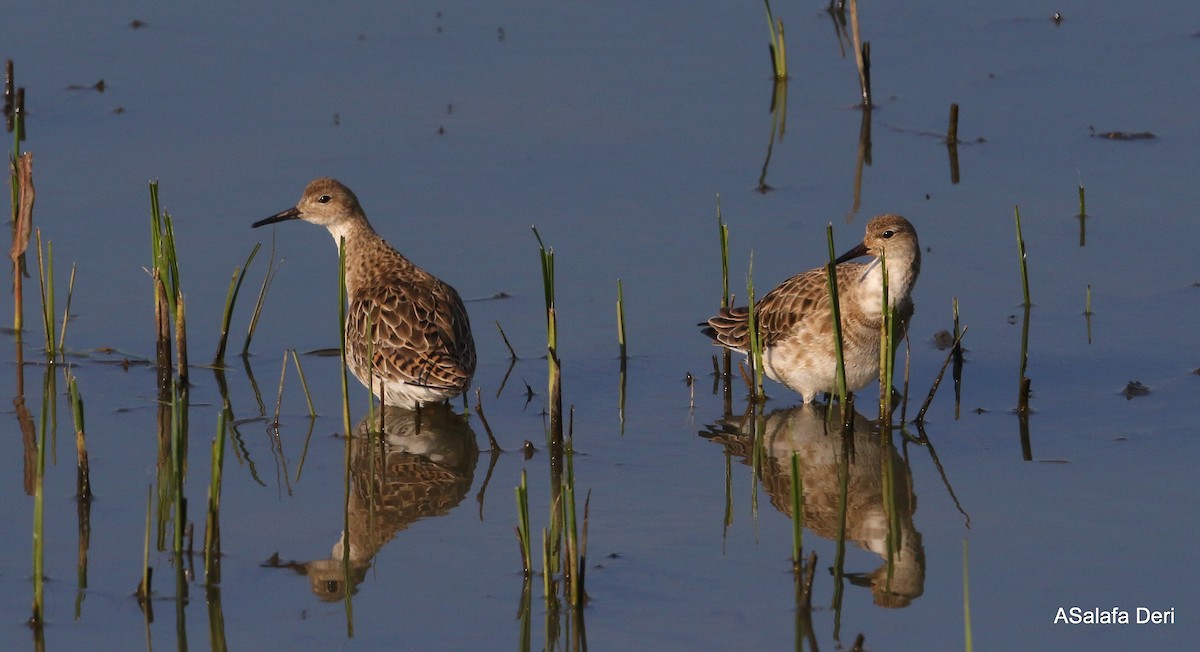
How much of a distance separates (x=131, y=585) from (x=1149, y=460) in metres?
4.87

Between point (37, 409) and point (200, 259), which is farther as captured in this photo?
point (200, 259)

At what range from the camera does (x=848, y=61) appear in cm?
1520

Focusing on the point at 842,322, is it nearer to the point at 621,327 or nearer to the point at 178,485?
the point at 621,327

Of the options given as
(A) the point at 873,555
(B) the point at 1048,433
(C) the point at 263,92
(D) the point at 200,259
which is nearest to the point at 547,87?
(C) the point at 263,92

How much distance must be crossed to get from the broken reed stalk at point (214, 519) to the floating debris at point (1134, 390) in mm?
5007

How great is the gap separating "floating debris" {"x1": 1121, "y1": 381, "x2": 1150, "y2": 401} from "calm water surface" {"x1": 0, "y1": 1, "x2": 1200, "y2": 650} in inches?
1.9

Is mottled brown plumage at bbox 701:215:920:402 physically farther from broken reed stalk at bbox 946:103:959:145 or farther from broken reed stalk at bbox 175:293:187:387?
broken reed stalk at bbox 946:103:959:145

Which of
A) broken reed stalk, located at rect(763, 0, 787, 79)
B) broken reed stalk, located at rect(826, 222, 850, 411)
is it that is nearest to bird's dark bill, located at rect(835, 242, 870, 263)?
broken reed stalk, located at rect(826, 222, 850, 411)

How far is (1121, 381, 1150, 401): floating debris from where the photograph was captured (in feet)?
31.9

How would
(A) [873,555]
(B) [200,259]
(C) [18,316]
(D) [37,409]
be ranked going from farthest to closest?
(B) [200,259] < (C) [18,316] < (D) [37,409] < (A) [873,555]

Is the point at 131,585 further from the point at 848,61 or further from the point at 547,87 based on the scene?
the point at 848,61

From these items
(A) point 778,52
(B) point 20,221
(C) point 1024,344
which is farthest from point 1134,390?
(B) point 20,221

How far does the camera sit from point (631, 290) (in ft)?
37.0

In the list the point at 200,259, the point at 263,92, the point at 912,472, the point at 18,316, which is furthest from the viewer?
the point at 263,92
